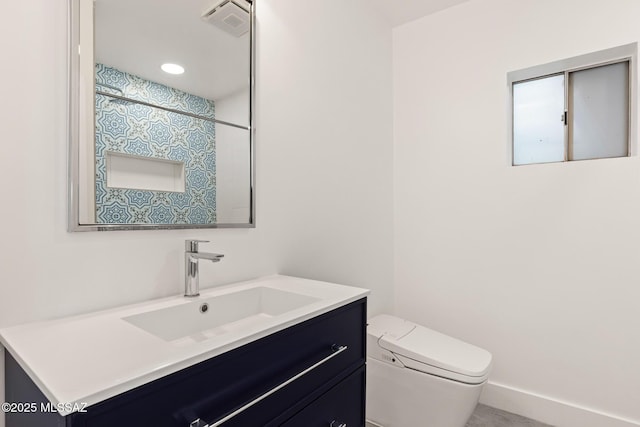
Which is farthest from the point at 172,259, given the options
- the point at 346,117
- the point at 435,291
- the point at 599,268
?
the point at 599,268

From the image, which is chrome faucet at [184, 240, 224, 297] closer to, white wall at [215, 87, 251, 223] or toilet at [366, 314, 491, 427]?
white wall at [215, 87, 251, 223]

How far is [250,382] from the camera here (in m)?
0.77

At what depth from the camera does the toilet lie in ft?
4.65

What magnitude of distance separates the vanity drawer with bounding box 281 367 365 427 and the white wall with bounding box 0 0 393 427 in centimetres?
55

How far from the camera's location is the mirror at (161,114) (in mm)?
934

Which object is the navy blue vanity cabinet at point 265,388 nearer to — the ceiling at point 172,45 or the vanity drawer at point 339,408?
the vanity drawer at point 339,408

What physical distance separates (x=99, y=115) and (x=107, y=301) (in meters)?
0.53

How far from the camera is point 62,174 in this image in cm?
89

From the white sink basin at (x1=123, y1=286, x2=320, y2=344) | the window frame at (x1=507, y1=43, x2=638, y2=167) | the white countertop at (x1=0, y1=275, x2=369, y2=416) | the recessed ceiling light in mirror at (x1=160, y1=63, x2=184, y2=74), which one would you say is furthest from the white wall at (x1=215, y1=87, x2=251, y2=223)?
the window frame at (x1=507, y1=43, x2=638, y2=167)

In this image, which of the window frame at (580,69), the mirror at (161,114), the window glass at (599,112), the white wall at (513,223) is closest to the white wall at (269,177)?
the mirror at (161,114)

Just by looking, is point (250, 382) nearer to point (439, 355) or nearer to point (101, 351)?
point (101, 351)

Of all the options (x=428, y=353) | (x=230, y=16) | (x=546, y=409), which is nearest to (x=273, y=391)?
(x=428, y=353)

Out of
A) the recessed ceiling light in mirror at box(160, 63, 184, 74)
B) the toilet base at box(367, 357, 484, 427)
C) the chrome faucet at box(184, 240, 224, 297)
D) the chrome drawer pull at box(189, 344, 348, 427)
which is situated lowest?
the toilet base at box(367, 357, 484, 427)

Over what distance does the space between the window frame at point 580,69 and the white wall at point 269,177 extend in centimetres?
74
